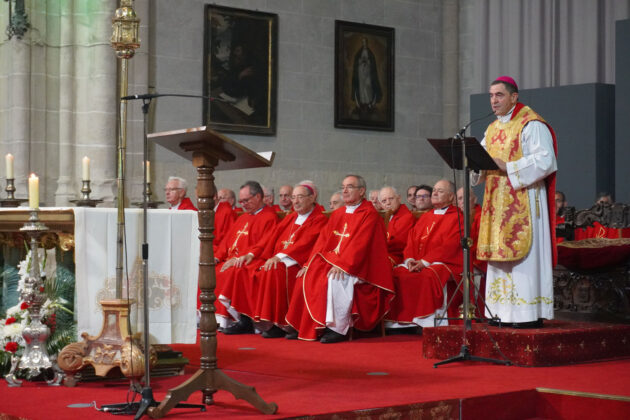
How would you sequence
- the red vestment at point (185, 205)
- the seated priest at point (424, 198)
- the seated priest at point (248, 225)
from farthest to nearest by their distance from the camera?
the red vestment at point (185, 205) < the seated priest at point (424, 198) < the seated priest at point (248, 225)

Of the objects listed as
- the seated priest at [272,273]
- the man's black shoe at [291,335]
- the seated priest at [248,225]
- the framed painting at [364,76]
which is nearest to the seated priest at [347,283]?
the man's black shoe at [291,335]

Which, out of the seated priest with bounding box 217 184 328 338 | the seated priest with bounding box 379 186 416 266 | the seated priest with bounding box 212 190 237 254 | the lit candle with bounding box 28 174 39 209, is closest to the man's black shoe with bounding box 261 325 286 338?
the seated priest with bounding box 217 184 328 338

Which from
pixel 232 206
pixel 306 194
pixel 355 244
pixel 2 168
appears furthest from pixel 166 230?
pixel 2 168

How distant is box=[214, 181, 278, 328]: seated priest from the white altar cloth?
3.33 m

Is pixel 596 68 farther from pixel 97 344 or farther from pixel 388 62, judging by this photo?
pixel 97 344

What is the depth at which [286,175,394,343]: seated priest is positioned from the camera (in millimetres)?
8109

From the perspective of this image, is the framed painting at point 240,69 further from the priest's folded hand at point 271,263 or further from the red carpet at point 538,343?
the red carpet at point 538,343

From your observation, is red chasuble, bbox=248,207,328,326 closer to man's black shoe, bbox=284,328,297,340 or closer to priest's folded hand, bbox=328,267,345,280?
man's black shoe, bbox=284,328,297,340

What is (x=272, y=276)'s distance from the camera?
28.3ft

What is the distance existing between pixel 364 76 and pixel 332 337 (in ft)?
22.4

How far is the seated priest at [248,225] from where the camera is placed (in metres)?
9.39

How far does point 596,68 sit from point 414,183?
3.14m

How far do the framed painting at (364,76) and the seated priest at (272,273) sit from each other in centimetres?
508

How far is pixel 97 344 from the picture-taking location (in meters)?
5.53
